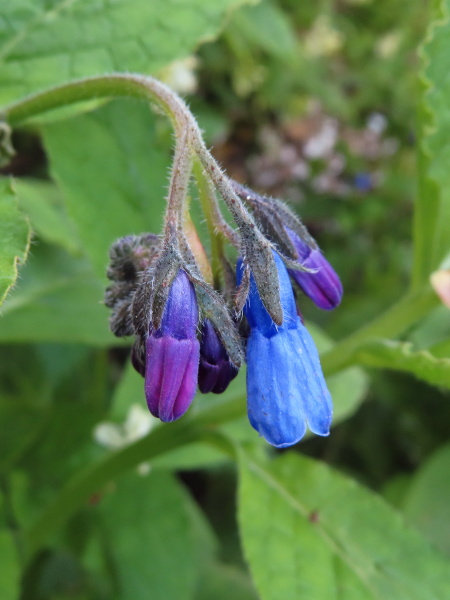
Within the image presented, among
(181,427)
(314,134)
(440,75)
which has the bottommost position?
(314,134)

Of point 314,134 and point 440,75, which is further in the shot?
point 314,134

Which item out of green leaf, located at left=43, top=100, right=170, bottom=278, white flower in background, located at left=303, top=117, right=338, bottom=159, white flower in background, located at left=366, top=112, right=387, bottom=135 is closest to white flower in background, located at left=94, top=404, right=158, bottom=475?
green leaf, located at left=43, top=100, right=170, bottom=278

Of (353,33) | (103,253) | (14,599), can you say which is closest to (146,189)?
(103,253)

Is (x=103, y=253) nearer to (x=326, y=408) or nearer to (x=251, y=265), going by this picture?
(x=251, y=265)

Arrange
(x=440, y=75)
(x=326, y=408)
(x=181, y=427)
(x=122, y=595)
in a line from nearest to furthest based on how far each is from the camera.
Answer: (x=326, y=408) < (x=440, y=75) < (x=181, y=427) < (x=122, y=595)

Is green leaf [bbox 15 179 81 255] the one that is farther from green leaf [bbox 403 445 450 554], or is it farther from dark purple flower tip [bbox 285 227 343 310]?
green leaf [bbox 403 445 450 554]

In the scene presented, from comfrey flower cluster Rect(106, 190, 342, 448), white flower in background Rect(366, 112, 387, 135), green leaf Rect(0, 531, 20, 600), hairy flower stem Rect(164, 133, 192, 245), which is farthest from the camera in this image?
white flower in background Rect(366, 112, 387, 135)

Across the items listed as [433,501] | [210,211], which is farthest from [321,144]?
[210,211]
